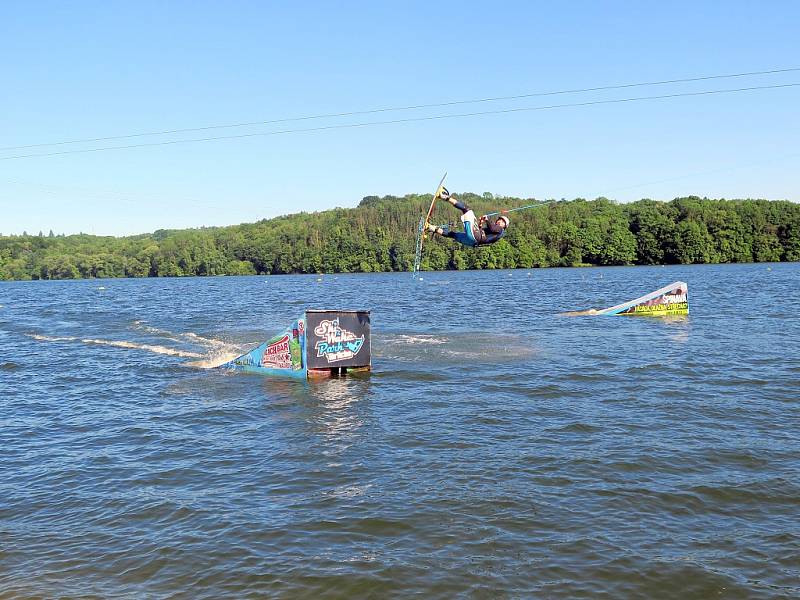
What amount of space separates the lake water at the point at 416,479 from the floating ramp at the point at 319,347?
916mm

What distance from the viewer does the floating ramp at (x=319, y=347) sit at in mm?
23812

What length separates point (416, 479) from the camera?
12805mm

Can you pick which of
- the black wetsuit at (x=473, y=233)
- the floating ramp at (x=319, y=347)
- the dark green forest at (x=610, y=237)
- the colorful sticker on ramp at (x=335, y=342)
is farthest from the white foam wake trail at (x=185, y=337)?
the dark green forest at (x=610, y=237)

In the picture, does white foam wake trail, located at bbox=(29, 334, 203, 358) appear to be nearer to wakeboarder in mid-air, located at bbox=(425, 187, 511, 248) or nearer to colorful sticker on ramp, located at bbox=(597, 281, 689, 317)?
wakeboarder in mid-air, located at bbox=(425, 187, 511, 248)

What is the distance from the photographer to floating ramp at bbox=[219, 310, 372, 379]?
78.1 ft

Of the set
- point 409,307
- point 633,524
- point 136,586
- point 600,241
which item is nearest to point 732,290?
point 409,307

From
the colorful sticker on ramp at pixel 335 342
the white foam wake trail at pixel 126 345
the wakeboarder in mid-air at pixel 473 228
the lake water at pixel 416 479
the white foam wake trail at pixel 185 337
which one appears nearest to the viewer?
the lake water at pixel 416 479

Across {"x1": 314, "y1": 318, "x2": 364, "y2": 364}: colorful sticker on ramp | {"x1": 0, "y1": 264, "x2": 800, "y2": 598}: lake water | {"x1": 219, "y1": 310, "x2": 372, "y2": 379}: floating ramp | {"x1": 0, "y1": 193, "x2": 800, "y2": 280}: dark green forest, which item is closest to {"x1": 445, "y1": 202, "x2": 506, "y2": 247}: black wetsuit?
{"x1": 0, "y1": 264, "x2": 800, "y2": 598}: lake water

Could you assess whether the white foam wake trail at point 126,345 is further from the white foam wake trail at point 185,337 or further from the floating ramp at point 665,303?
the floating ramp at point 665,303

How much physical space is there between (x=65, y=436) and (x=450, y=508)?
35.6ft

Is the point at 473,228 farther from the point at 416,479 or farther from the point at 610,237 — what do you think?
the point at 610,237

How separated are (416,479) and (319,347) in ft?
38.7

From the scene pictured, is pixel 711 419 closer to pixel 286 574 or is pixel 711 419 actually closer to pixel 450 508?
pixel 450 508

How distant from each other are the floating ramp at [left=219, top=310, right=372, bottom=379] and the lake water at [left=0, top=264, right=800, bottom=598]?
0.92m
